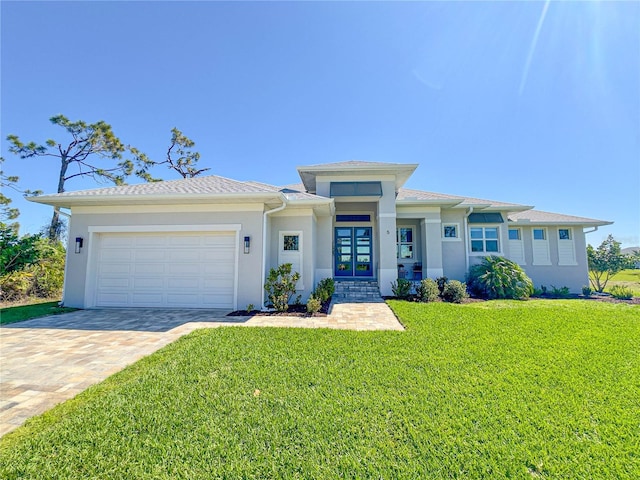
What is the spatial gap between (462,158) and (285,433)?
52.3 ft

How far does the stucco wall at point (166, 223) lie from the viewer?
A: 870 centimetres

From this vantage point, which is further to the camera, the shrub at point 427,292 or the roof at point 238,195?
the shrub at point 427,292

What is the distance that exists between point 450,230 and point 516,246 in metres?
4.15

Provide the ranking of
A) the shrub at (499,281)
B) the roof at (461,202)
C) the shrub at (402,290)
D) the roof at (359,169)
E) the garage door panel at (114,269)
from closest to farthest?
the garage door panel at (114,269) < the shrub at (402,290) < the roof at (359,169) < the shrub at (499,281) < the roof at (461,202)

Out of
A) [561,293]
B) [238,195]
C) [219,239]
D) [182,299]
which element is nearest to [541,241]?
[561,293]

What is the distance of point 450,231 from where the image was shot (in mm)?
13469

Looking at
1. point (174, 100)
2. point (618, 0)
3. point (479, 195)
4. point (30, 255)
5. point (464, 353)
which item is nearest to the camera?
point (464, 353)

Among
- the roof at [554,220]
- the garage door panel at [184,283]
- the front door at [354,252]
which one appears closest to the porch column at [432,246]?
the front door at [354,252]

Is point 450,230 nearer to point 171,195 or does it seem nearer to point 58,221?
point 171,195

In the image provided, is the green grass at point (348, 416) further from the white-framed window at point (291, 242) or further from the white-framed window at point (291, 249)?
the white-framed window at point (291, 242)

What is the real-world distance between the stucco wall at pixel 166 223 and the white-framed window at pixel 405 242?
8.29 metres

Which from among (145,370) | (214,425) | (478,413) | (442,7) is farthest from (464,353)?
(442,7)

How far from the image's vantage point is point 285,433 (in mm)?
2748

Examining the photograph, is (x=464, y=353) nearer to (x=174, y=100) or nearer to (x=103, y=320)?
(x=103, y=320)
